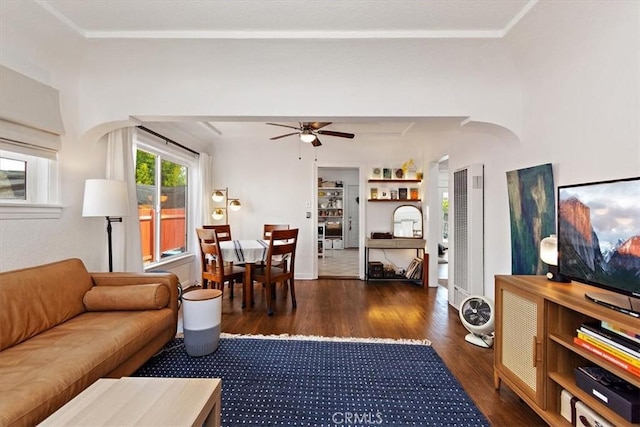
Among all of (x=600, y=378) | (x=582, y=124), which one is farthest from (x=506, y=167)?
(x=600, y=378)

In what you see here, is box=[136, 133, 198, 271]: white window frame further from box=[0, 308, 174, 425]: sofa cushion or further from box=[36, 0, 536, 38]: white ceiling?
box=[0, 308, 174, 425]: sofa cushion

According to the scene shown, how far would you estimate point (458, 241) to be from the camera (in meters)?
3.70

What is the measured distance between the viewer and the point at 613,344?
130cm

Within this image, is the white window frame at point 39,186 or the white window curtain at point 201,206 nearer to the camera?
the white window frame at point 39,186

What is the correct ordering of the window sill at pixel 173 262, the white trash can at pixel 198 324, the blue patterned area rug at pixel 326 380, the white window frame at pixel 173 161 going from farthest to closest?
the window sill at pixel 173 262, the white window frame at pixel 173 161, the white trash can at pixel 198 324, the blue patterned area rug at pixel 326 380

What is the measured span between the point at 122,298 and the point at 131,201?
3.99 feet

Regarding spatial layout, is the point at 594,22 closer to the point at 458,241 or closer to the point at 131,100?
the point at 458,241

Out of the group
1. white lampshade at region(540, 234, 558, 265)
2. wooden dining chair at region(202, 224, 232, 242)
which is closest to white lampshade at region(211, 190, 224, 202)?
wooden dining chair at region(202, 224, 232, 242)

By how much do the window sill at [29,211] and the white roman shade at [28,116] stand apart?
383 millimetres

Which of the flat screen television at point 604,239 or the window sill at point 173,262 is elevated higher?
the flat screen television at point 604,239

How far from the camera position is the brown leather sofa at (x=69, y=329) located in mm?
1305

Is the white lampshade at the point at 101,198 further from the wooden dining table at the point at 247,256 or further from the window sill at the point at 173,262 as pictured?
the window sill at the point at 173,262

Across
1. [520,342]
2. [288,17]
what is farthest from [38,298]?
[520,342]

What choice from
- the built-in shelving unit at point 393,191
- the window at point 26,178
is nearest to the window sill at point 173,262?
the window at point 26,178
